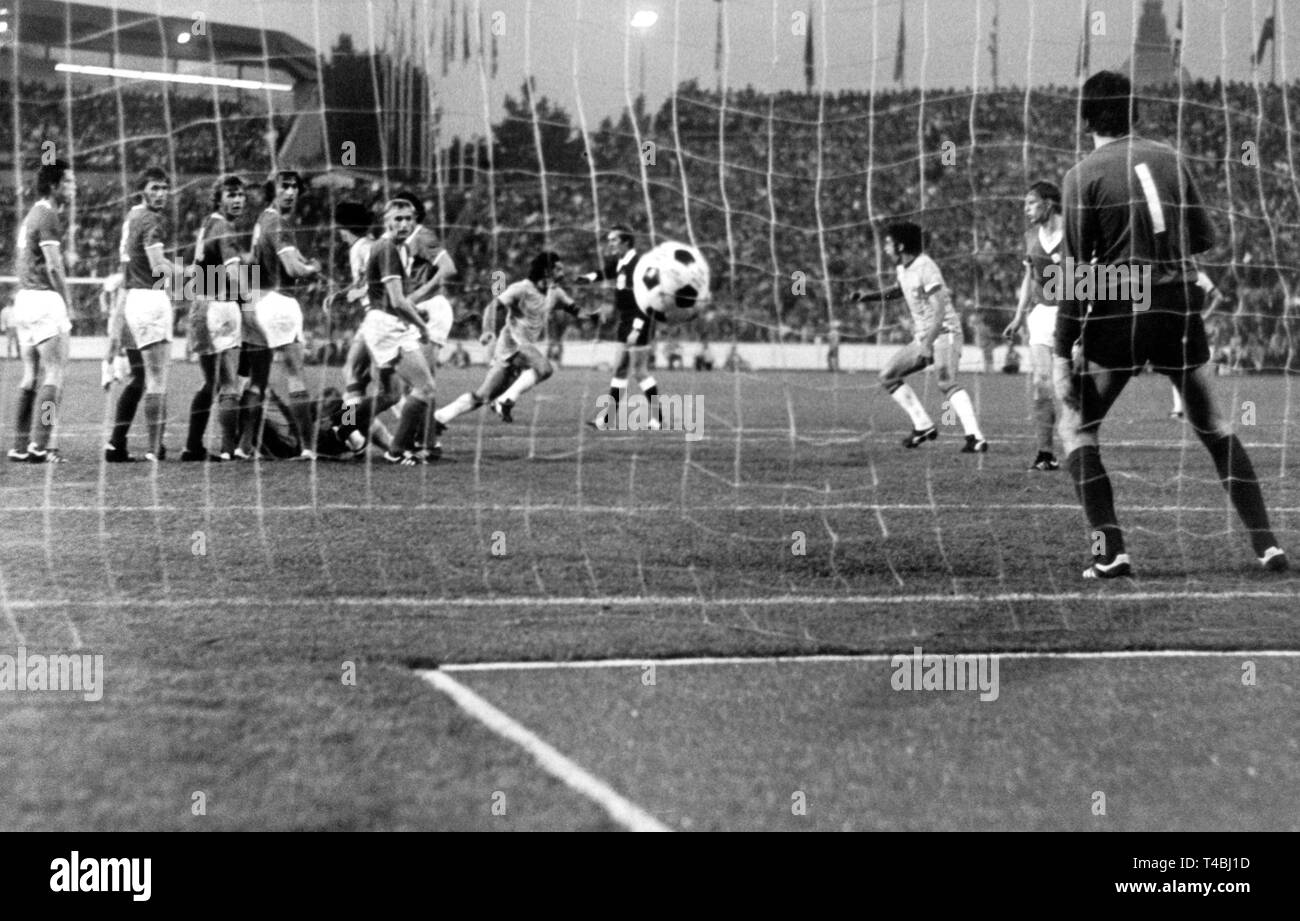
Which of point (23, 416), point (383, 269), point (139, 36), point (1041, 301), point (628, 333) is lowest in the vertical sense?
point (23, 416)

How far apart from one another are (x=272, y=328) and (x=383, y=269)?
1.37 metres

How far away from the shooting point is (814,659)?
20.6 ft

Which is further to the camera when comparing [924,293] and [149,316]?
[924,293]

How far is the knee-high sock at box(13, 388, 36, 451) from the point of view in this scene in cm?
1359

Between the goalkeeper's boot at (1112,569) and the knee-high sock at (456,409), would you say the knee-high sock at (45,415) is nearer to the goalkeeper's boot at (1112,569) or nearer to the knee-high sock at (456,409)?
the knee-high sock at (456,409)

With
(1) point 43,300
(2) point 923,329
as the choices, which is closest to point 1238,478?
(2) point 923,329

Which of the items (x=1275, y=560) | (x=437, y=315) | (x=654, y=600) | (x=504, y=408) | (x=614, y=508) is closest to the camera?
(x=654, y=600)

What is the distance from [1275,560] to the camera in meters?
8.58

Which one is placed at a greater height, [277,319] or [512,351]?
[277,319]

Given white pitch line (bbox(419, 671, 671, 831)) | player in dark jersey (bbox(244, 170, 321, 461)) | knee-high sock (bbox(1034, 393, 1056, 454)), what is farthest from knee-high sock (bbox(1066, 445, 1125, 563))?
player in dark jersey (bbox(244, 170, 321, 461))

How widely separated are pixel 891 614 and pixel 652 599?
3.61 ft

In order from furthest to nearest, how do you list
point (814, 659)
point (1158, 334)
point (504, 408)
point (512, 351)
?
point (504, 408) → point (512, 351) → point (1158, 334) → point (814, 659)

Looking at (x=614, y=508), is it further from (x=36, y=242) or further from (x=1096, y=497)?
(x=36, y=242)

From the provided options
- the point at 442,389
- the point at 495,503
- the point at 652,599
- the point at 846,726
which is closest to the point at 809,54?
the point at 495,503
